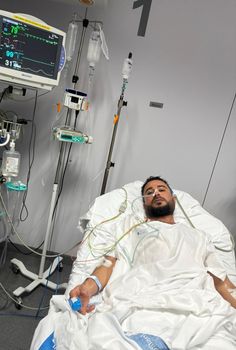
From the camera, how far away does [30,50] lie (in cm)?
152

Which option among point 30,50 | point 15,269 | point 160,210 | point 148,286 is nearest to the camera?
point 148,286

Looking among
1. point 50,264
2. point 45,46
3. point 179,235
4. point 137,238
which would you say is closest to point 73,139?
point 45,46

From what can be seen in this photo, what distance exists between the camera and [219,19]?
203 cm

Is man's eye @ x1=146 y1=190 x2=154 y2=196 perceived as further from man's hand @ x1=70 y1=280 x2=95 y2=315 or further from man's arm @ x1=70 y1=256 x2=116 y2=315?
man's hand @ x1=70 y1=280 x2=95 y2=315

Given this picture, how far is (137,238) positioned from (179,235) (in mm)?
240

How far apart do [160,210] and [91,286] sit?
70 cm

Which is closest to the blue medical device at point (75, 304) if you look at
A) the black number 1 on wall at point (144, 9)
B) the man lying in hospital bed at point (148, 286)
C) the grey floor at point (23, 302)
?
the man lying in hospital bed at point (148, 286)

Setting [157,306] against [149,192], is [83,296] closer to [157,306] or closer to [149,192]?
[157,306]

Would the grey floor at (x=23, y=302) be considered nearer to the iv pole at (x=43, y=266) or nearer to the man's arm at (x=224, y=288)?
the iv pole at (x=43, y=266)

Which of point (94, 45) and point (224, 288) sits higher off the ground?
point (94, 45)

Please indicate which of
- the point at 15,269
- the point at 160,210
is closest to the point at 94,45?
the point at 160,210

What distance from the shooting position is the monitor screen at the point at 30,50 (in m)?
1.46

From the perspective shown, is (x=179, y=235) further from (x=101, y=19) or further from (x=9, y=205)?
(x=101, y=19)

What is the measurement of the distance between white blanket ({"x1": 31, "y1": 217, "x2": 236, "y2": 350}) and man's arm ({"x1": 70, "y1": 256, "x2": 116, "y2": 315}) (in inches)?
1.5
